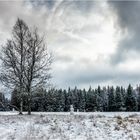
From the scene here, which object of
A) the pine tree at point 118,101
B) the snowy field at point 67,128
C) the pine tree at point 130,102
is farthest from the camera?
the pine tree at point 118,101

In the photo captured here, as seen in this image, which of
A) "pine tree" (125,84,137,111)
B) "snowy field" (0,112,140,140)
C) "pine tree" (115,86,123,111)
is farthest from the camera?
"pine tree" (115,86,123,111)

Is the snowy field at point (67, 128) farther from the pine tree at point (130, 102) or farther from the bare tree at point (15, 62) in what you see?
the pine tree at point (130, 102)

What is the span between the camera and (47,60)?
30312 mm

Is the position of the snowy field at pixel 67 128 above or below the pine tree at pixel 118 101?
below

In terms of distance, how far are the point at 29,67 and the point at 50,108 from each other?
173 ft

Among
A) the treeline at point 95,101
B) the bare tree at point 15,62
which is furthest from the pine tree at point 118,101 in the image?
the bare tree at point 15,62

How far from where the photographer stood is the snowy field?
2033 cm

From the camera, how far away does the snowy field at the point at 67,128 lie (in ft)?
66.7

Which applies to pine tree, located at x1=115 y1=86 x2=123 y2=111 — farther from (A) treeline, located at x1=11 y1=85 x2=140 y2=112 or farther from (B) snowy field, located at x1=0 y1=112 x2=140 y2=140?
(B) snowy field, located at x1=0 y1=112 x2=140 y2=140

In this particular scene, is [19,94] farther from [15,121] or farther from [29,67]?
[15,121]

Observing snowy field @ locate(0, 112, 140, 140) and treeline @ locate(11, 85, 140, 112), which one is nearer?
snowy field @ locate(0, 112, 140, 140)

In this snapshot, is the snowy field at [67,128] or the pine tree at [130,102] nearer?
the snowy field at [67,128]

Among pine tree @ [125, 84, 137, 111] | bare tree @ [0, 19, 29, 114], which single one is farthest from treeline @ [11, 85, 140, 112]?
bare tree @ [0, 19, 29, 114]

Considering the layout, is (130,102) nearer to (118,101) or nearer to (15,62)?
(118,101)
